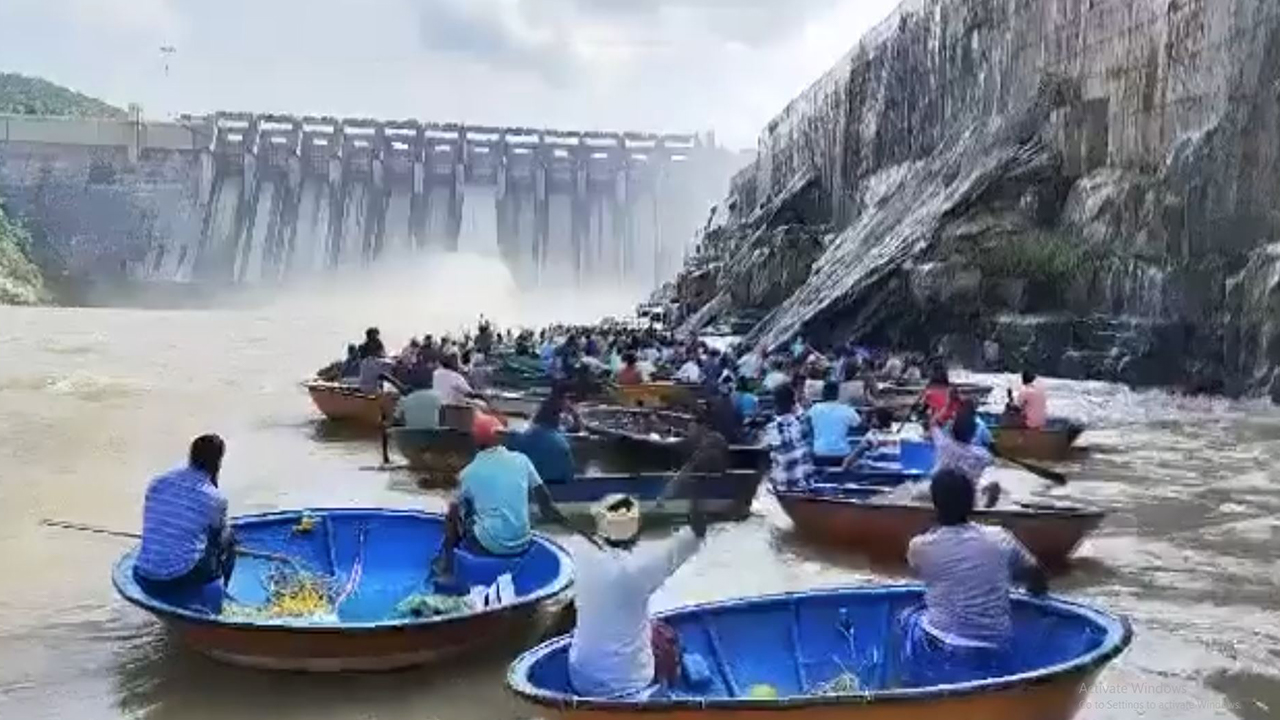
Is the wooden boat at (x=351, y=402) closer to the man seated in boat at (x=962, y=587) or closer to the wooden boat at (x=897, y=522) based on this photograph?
the wooden boat at (x=897, y=522)

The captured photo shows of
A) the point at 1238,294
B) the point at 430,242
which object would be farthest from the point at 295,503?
the point at 430,242

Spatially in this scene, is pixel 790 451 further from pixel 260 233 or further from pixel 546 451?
pixel 260 233

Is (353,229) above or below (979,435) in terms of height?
above

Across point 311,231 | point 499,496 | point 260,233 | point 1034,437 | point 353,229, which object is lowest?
point 1034,437

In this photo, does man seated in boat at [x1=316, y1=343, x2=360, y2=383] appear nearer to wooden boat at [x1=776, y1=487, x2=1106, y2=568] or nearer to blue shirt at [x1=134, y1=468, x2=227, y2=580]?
wooden boat at [x1=776, y1=487, x2=1106, y2=568]

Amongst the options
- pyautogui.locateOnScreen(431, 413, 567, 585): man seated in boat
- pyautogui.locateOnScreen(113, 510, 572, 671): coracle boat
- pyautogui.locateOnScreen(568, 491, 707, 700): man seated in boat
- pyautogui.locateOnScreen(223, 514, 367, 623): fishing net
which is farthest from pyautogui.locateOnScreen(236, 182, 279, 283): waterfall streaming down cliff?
pyautogui.locateOnScreen(568, 491, 707, 700): man seated in boat

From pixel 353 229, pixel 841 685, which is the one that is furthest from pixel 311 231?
pixel 841 685
